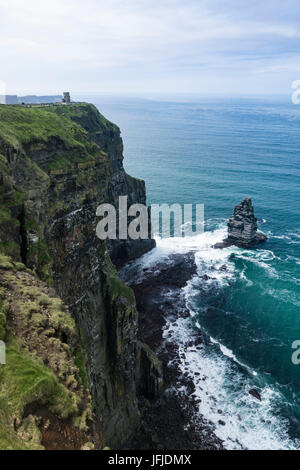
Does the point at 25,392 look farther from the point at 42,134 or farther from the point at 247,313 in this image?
the point at 247,313

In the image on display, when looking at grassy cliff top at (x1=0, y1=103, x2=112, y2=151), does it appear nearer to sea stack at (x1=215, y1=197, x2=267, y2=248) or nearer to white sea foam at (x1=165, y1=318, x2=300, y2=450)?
white sea foam at (x1=165, y1=318, x2=300, y2=450)

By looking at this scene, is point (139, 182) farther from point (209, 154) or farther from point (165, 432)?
point (209, 154)

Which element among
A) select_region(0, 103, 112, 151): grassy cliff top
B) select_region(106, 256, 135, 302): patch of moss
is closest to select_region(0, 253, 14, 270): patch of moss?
select_region(0, 103, 112, 151): grassy cliff top

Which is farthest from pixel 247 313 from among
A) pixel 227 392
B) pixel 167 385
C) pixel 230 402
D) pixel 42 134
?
pixel 42 134

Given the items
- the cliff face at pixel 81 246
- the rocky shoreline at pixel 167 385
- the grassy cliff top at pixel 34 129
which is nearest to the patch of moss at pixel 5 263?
the cliff face at pixel 81 246
